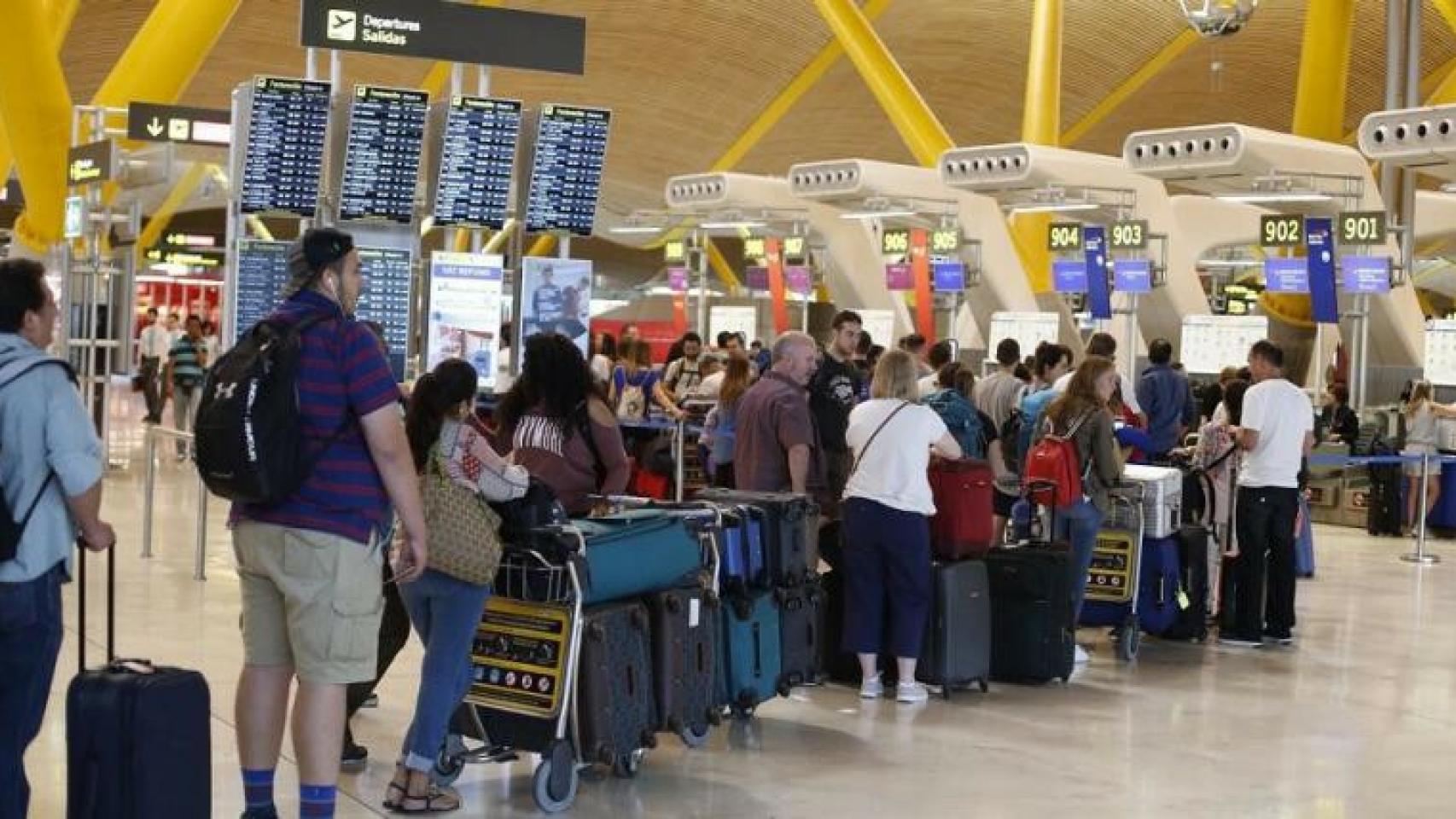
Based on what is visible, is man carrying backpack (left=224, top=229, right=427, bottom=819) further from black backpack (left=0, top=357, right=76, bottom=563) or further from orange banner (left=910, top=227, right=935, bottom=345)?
orange banner (left=910, top=227, right=935, bottom=345)

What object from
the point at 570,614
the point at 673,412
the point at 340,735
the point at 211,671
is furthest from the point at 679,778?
the point at 673,412

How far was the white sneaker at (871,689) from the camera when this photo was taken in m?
8.05

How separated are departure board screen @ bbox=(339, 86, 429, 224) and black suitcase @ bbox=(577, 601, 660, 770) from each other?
432 centimetres

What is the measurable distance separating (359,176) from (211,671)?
290 cm

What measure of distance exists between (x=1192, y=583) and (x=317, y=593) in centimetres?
605

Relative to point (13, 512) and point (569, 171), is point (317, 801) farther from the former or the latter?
point (569, 171)

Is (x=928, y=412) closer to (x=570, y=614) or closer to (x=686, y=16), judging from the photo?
(x=570, y=614)

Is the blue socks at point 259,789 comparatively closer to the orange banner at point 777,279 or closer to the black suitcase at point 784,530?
the black suitcase at point 784,530

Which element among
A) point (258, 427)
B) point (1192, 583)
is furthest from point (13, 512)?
point (1192, 583)

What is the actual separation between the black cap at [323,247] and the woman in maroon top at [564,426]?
1627 mm

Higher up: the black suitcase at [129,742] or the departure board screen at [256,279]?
the departure board screen at [256,279]

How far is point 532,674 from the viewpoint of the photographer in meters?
5.96

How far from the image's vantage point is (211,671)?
8.05m

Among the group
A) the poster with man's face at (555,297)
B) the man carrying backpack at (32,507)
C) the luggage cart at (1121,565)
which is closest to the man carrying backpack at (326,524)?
the man carrying backpack at (32,507)
